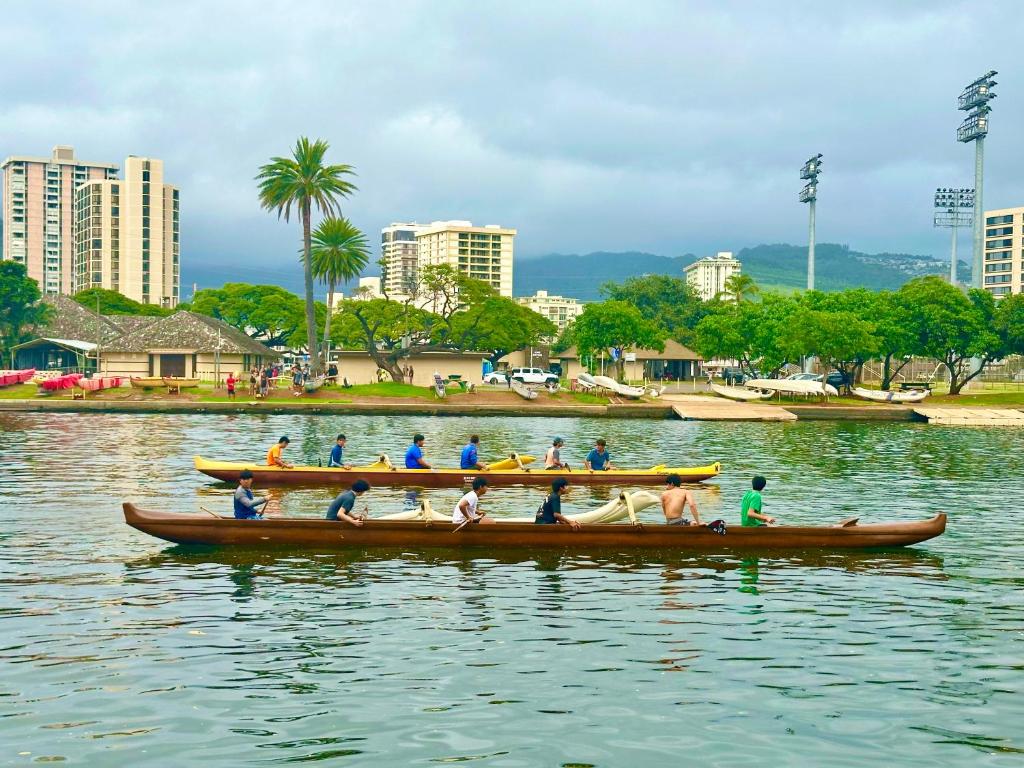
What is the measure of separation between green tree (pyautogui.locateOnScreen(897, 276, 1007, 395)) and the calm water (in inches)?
2304

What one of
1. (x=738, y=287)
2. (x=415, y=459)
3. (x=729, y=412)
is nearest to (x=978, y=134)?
(x=738, y=287)

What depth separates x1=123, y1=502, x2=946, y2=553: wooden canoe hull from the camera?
22.3 meters

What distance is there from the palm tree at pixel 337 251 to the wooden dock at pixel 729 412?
3421 centimetres

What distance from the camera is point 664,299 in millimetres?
153125

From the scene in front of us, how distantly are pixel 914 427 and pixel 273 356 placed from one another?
6315 centimetres

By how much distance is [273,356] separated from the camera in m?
102

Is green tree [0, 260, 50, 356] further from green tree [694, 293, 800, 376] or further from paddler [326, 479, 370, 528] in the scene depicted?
paddler [326, 479, 370, 528]

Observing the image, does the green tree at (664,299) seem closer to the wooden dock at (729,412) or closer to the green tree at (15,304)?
the wooden dock at (729,412)

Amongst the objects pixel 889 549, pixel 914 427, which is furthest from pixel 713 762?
pixel 914 427

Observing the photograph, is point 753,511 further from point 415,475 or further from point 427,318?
point 427,318

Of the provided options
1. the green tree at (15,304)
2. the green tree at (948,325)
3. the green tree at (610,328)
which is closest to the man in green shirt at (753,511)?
the green tree at (948,325)

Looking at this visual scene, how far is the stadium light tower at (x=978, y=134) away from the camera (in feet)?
364

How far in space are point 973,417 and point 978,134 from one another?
2205 inches

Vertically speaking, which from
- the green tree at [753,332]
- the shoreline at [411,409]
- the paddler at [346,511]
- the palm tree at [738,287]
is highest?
the palm tree at [738,287]
